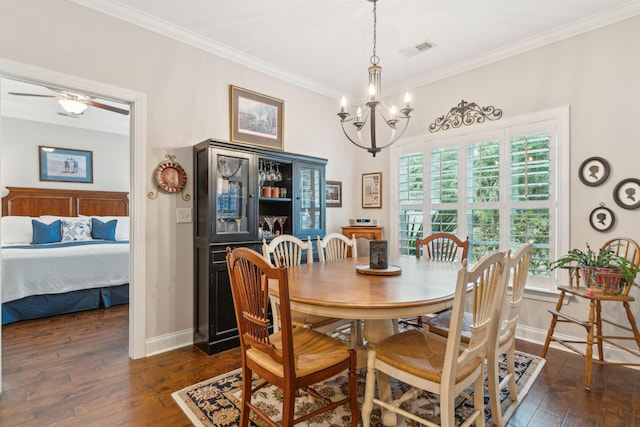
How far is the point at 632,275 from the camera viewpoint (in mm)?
2207

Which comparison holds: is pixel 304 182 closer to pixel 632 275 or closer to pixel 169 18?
pixel 169 18

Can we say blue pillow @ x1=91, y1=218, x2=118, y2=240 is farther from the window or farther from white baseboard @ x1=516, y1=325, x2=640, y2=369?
white baseboard @ x1=516, y1=325, x2=640, y2=369

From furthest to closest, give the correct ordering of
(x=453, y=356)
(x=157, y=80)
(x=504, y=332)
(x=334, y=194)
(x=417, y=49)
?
1. (x=334, y=194)
2. (x=417, y=49)
3. (x=157, y=80)
4. (x=504, y=332)
5. (x=453, y=356)

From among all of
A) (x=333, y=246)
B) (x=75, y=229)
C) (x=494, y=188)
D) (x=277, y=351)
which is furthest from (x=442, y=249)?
(x=75, y=229)

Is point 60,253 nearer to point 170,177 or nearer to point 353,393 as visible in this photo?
point 170,177

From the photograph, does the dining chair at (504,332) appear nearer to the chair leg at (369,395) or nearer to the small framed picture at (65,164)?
the chair leg at (369,395)

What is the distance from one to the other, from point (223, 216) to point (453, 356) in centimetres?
221

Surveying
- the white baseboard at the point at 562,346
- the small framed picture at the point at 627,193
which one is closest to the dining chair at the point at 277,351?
→ the white baseboard at the point at 562,346

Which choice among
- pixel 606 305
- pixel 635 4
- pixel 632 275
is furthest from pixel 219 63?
pixel 606 305

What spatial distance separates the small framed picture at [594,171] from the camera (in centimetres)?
267

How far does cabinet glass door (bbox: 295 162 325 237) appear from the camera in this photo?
141 inches

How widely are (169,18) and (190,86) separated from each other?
550mm

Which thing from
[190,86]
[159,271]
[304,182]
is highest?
[190,86]

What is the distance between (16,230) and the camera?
4.70 metres
